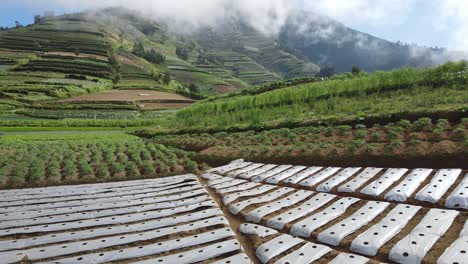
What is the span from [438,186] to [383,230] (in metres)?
2.26

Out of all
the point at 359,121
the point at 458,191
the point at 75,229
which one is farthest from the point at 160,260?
the point at 359,121

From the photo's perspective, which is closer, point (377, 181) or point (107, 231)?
point (107, 231)

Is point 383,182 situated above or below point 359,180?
below

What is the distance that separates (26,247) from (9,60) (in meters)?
83.2

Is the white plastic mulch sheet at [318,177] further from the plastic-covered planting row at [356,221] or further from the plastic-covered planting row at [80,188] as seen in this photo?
the plastic-covered planting row at [80,188]

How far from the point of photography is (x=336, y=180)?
760cm

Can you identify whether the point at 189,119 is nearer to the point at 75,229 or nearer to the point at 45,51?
the point at 75,229

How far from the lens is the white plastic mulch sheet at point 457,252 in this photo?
3.80 meters

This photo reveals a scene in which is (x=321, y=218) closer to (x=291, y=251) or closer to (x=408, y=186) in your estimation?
(x=291, y=251)

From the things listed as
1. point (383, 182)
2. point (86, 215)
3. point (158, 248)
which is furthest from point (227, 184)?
point (158, 248)

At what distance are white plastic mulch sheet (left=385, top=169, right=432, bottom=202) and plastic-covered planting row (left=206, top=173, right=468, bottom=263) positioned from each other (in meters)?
0.39

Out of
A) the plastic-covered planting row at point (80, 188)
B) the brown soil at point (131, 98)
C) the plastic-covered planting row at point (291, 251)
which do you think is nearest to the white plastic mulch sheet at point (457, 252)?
the plastic-covered planting row at point (291, 251)

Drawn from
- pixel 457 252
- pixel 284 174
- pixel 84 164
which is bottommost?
pixel 457 252

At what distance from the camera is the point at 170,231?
5449 mm
